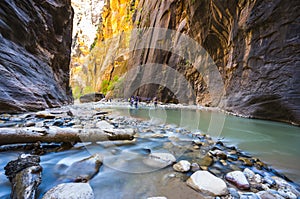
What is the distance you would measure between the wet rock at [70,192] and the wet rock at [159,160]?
747 millimetres

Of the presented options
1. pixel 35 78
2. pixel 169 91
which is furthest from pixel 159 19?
pixel 35 78

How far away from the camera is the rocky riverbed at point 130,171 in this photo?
1094 mm

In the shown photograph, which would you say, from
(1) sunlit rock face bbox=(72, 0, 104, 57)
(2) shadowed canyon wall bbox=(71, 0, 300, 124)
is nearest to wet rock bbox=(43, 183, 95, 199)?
(2) shadowed canyon wall bbox=(71, 0, 300, 124)

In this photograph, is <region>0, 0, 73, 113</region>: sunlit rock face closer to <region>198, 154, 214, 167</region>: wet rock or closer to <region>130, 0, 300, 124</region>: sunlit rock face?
<region>198, 154, 214, 167</region>: wet rock

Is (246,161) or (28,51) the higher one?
(28,51)

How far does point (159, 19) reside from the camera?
18.0m

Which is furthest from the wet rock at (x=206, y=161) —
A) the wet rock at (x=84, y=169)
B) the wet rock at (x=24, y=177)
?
the wet rock at (x=24, y=177)

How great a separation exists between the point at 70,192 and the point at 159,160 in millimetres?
976

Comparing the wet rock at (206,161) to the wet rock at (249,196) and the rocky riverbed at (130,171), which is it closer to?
the rocky riverbed at (130,171)

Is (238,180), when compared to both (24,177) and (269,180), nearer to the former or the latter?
(269,180)

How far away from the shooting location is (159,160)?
1.71 m

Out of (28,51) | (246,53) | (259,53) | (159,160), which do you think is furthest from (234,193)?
(28,51)

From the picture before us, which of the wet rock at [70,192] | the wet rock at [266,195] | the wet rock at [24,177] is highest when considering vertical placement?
the wet rock at [24,177]

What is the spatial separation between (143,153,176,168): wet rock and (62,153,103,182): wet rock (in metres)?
0.53
